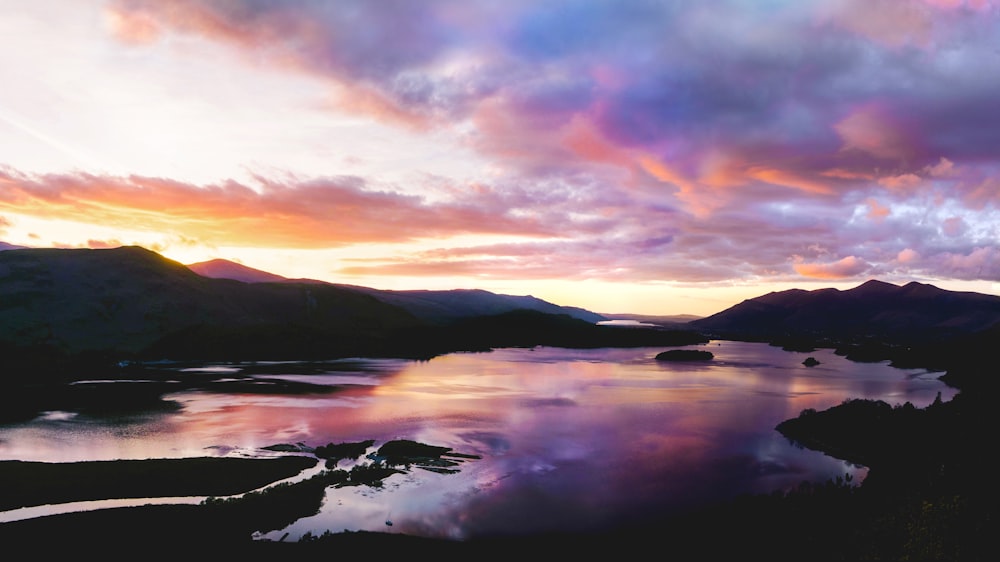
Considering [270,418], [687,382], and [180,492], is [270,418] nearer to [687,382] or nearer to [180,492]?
[180,492]

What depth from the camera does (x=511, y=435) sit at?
68.8 metres

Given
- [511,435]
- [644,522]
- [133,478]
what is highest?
[133,478]

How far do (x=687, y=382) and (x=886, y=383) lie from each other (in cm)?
4635

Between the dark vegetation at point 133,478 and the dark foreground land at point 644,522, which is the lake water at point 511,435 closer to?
the dark foreground land at point 644,522

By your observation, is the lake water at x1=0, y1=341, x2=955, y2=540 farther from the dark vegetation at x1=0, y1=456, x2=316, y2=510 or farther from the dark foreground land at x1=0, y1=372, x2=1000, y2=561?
the dark vegetation at x1=0, y1=456, x2=316, y2=510

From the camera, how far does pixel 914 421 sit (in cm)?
5919

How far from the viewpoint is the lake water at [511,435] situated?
4153cm

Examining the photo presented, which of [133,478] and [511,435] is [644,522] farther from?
[133,478]

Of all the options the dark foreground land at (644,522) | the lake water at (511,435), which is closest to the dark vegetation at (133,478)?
the dark foreground land at (644,522)

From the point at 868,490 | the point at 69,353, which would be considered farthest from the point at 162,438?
the point at 69,353

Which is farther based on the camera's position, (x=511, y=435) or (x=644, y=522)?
(x=511, y=435)

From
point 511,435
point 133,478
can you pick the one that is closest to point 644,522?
point 511,435

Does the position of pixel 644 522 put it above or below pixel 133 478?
below

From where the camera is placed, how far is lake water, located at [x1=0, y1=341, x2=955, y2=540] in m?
41.5
